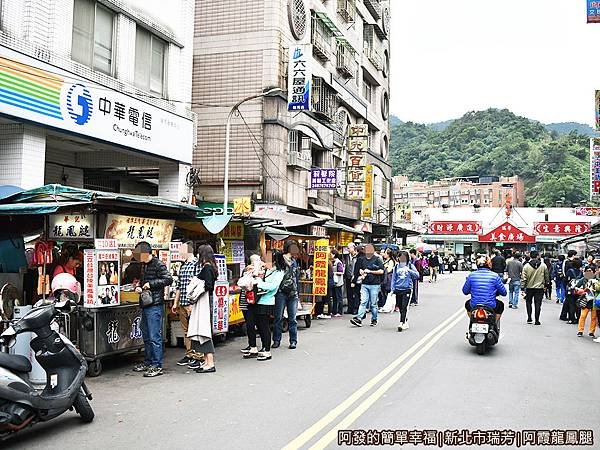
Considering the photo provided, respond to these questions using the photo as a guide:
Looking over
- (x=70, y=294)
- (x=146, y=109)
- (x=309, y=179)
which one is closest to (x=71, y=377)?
(x=70, y=294)

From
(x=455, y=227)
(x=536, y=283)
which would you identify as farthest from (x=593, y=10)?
(x=455, y=227)

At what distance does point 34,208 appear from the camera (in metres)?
8.47

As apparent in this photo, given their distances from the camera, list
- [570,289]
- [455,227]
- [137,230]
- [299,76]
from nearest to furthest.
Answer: [137,230]
[570,289]
[299,76]
[455,227]

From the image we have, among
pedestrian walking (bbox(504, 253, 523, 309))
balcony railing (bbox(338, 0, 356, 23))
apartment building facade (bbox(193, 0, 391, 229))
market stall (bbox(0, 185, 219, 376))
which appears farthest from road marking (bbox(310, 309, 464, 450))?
balcony railing (bbox(338, 0, 356, 23))

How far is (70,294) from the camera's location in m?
7.81

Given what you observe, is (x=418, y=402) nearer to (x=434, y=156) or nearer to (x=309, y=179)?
(x=309, y=179)

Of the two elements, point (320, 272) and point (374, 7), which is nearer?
point (320, 272)

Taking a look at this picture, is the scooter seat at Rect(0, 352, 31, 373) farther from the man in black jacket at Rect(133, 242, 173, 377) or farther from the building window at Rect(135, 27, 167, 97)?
the building window at Rect(135, 27, 167, 97)

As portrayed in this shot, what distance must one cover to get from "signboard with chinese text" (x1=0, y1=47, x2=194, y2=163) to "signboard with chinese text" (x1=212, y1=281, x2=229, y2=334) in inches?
194

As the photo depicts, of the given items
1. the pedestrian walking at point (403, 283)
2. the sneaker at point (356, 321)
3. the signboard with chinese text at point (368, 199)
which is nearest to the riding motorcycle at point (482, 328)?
the pedestrian walking at point (403, 283)

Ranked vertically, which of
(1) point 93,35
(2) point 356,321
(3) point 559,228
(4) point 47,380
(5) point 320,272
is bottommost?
(2) point 356,321

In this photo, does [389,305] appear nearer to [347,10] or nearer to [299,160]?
[299,160]

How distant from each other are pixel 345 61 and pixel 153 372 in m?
25.1

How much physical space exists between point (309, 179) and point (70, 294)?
1845 cm
